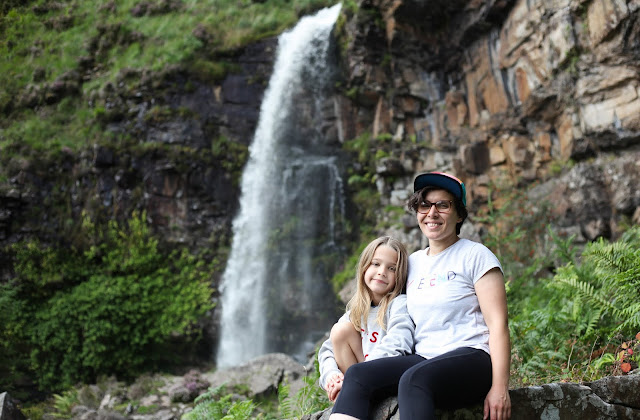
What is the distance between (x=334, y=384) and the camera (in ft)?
8.02

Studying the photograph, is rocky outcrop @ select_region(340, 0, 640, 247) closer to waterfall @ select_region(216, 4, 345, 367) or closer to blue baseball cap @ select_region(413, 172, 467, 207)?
waterfall @ select_region(216, 4, 345, 367)

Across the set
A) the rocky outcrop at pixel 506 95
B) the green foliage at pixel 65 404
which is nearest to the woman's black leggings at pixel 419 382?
the rocky outcrop at pixel 506 95

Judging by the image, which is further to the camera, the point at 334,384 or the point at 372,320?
the point at 372,320

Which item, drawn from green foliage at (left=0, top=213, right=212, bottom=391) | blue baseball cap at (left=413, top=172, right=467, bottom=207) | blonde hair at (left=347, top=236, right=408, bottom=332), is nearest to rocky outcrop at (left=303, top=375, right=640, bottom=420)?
blonde hair at (left=347, top=236, right=408, bottom=332)

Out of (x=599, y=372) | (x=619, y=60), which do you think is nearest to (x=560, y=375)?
(x=599, y=372)

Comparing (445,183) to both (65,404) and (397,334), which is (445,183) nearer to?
(397,334)

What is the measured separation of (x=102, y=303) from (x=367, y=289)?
33.7ft

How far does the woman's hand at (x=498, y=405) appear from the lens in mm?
2100

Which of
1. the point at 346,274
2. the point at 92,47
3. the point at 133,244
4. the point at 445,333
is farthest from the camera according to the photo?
the point at 92,47

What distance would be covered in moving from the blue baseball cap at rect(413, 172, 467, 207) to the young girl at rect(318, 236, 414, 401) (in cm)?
40

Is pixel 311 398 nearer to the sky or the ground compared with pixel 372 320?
nearer to the ground

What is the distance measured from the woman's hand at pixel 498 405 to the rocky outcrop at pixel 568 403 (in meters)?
0.12

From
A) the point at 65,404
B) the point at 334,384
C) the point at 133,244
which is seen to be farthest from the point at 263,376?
the point at 334,384

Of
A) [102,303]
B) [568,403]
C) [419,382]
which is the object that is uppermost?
[419,382]
